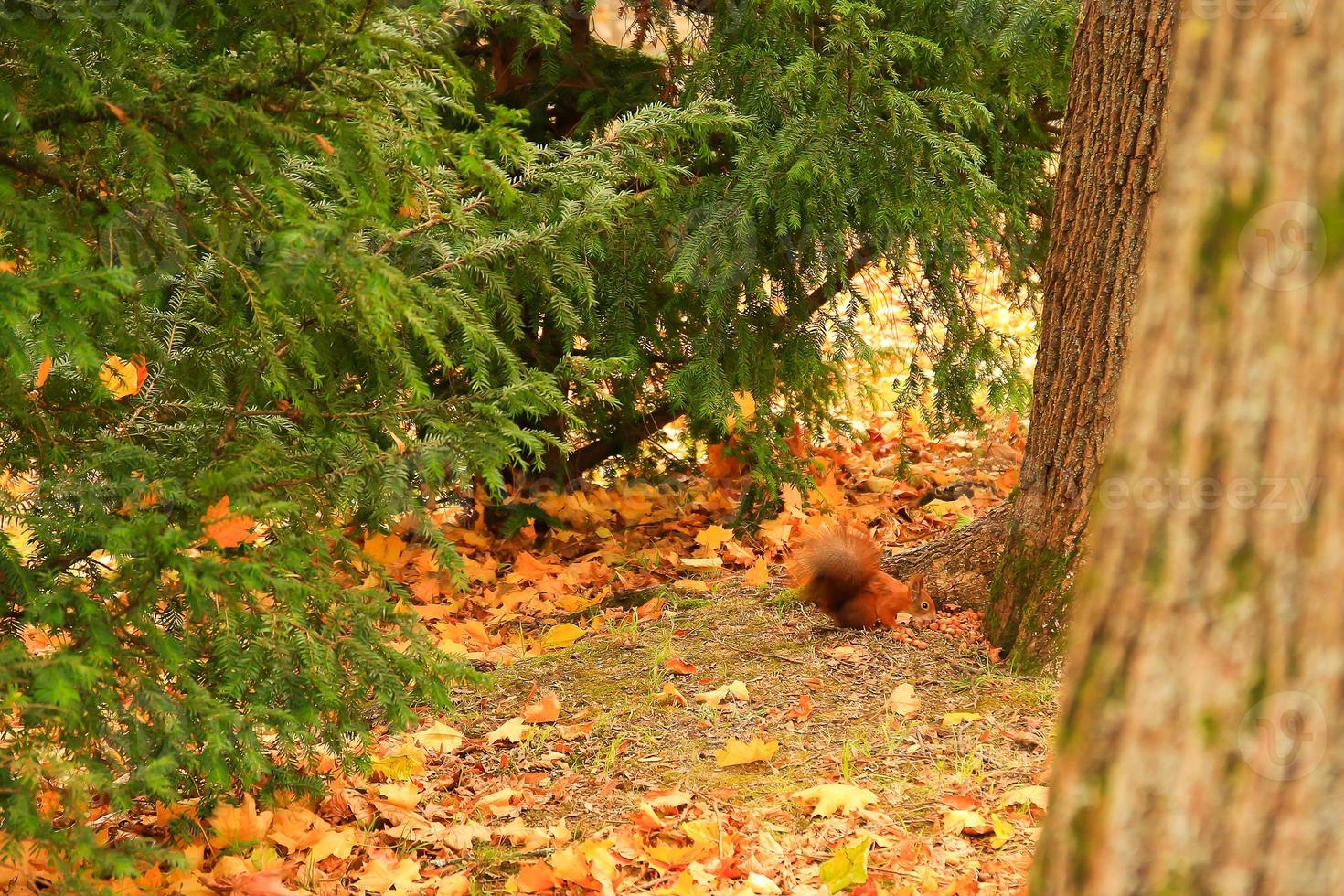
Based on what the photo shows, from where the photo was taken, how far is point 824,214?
14.7 ft

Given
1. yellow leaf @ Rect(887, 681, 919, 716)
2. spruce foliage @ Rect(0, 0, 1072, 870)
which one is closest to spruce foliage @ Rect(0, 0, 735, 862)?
spruce foliage @ Rect(0, 0, 1072, 870)

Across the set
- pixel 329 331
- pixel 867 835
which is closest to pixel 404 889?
pixel 867 835

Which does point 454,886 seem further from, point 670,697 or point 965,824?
point 965,824

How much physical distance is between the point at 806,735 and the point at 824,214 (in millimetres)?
2080

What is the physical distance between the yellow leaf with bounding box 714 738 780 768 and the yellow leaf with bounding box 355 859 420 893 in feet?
2.75

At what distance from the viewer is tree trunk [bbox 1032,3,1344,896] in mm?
1145

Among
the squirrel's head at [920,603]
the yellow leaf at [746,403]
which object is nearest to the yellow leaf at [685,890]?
the squirrel's head at [920,603]

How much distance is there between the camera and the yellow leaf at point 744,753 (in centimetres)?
311

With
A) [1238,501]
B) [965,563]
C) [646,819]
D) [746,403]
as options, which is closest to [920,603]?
[965,563]

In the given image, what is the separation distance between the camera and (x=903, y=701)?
3410 mm

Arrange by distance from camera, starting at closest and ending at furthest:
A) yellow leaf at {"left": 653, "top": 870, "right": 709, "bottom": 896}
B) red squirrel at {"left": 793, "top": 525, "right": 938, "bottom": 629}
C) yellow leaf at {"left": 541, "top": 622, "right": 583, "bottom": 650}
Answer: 1. yellow leaf at {"left": 653, "top": 870, "right": 709, "bottom": 896}
2. red squirrel at {"left": 793, "top": 525, "right": 938, "bottom": 629}
3. yellow leaf at {"left": 541, "top": 622, "right": 583, "bottom": 650}

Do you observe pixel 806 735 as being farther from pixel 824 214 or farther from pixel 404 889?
pixel 824 214

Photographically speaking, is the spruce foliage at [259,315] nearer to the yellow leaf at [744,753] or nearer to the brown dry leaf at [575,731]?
the brown dry leaf at [575,731]

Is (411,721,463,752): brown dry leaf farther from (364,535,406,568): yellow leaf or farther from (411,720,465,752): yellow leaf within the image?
(364,535,406,568): yellow leaf
